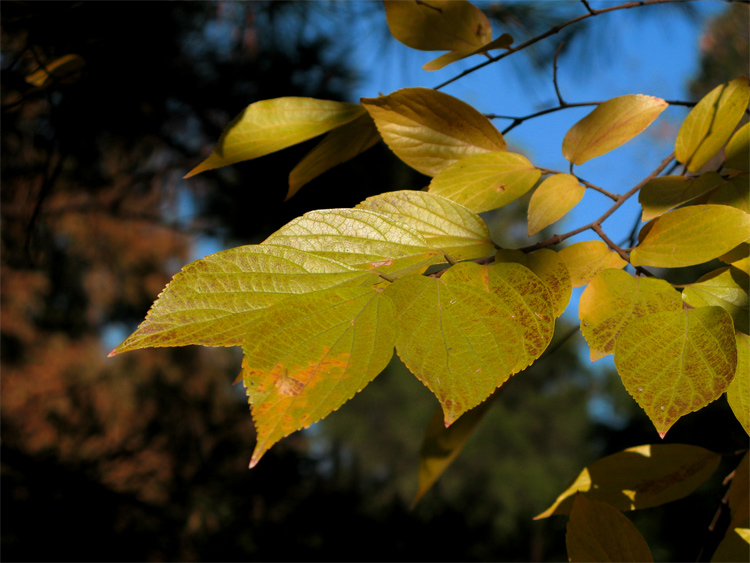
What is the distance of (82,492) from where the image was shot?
0.90 m

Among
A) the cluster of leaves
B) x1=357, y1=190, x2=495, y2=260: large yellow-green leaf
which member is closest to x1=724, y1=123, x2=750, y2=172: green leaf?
the cluster of leaves

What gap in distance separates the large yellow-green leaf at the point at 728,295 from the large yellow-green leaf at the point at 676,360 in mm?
17

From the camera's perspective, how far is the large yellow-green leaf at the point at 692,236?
7.0 inches

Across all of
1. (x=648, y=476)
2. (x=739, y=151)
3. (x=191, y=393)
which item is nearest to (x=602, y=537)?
(x=648, y=476)

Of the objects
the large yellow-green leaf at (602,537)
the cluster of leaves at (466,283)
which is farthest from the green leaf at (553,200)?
the large yellow-green leaf at (602,537)

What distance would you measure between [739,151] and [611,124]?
51mm

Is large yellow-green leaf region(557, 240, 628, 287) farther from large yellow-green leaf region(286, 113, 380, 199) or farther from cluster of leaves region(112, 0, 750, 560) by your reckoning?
large yellow-green leaf region(286, 113, 380, 199)

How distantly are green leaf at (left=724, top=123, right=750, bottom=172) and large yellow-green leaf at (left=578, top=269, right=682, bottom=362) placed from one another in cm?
8

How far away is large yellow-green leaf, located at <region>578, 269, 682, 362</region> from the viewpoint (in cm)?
17

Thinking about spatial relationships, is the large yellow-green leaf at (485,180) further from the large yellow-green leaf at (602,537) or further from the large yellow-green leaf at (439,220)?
the large yellow-green leaf at (602,537)

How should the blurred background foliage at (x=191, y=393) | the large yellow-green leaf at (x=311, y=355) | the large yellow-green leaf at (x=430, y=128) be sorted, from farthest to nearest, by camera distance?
the blurred background foliage at (x=191, y=393) → the large yellow-green leaf at (x=430, y=128) → the large yellow-green leaf at (x=311, y=355)

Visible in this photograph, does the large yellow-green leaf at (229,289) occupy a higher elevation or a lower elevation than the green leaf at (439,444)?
higher

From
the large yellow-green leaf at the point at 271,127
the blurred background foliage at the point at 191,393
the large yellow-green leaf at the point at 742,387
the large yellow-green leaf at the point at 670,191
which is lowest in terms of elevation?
the blurred background foliage at the point at 191,393

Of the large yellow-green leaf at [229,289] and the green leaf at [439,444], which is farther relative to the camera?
the green leaf at [439,444]
